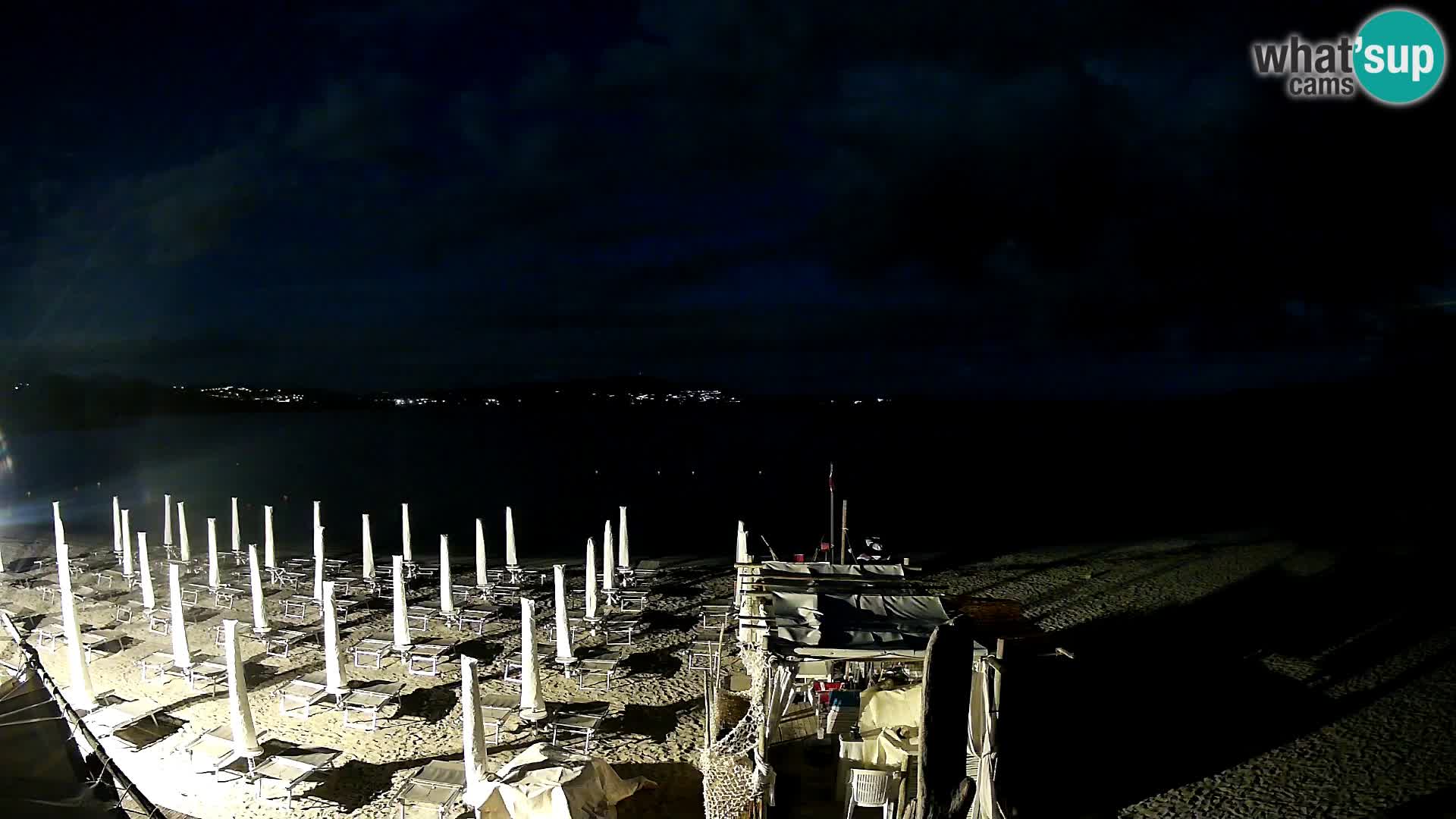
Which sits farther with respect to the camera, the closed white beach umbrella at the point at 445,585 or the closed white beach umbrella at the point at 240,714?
the closed white beach umbrella at the point at 445,585

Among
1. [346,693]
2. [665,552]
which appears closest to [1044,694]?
[346,693]

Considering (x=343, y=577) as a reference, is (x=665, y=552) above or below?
below

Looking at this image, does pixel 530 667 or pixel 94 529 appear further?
pixel 94 529

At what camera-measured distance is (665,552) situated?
81.8 feet

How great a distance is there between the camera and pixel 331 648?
928 cm

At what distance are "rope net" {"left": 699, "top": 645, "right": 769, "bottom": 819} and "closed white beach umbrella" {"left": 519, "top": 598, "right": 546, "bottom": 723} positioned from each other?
3.05 meters

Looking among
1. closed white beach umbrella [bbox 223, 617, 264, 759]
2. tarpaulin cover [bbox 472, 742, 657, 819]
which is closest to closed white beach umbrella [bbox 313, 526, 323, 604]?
closed white beach umbrella [bbox 223, 617, 264, 759]

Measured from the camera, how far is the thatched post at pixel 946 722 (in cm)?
429

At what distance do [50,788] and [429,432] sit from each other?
316 ft

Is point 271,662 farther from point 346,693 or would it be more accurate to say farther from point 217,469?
point 217,469

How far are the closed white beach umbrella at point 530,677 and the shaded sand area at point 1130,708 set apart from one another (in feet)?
1.20

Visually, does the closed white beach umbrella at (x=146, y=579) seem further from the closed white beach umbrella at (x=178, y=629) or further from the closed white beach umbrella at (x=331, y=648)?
the closed white beach umbrella at (x=331, y=648)

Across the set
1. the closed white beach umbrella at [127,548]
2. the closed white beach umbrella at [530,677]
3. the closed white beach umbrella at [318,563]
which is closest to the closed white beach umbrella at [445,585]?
the closed white beach umbrella at [318,563]

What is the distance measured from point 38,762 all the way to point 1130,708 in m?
12.2
